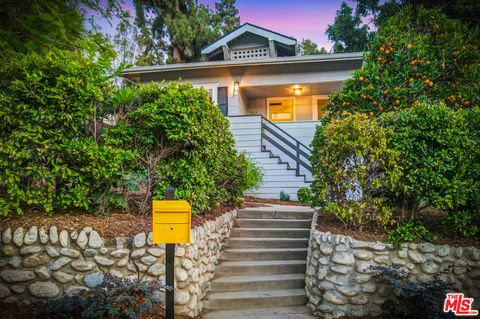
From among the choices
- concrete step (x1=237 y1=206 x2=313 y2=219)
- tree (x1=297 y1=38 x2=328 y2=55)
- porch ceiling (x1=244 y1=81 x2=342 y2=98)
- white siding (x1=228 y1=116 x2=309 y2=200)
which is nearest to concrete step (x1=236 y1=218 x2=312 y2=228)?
concrete step (x1=237 y1=206 x2=313 y2=219)

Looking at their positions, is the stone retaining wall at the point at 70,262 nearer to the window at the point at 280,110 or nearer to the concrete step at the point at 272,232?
the concrete step at the point at 272,232

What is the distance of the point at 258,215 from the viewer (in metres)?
6.07

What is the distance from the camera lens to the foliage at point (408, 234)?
387 cm

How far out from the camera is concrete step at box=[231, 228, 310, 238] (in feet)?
18.1

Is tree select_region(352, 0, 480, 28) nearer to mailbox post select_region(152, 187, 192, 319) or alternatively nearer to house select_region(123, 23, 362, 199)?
house select_region(123, 23, 362, 199)

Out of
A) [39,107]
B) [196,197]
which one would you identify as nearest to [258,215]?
[196,197]

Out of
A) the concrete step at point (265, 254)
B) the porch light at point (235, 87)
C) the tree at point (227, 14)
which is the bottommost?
the concrete step at point (265, 254)

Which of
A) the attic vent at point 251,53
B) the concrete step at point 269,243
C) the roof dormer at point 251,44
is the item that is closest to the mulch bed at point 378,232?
the concrete step at point 269,243

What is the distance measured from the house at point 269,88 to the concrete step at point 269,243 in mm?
4291

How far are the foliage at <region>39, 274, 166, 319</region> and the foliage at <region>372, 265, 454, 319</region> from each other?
8.50ft

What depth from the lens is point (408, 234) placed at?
3883 millimetres

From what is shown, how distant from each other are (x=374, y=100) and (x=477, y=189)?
206 centimetres

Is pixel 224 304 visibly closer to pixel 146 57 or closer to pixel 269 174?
pixel 269 174

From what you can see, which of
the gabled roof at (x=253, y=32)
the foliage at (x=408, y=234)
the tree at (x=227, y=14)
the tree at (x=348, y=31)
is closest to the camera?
the foliage at (x=408, y=234)
